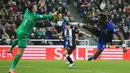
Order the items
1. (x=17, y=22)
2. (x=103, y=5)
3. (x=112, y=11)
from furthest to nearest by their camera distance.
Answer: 1. (x=103, y=5)
2. (x=112, y=11)
3. (x=17, y=22)

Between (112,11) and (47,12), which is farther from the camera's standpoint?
(112,11)

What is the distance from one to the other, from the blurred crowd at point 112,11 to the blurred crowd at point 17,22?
266cm

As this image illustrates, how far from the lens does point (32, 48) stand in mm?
26984

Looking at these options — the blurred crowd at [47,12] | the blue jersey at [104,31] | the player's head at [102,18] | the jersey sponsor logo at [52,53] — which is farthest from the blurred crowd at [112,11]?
the player's head at [102,18]

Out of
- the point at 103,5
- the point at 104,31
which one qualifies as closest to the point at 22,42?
the point at 104,31

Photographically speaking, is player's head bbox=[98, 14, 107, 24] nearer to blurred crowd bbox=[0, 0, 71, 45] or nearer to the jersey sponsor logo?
the jersey sponsor logo

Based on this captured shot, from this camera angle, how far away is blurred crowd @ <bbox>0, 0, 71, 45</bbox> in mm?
28188

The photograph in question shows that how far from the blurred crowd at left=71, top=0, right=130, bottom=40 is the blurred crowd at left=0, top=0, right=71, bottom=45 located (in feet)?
8.72

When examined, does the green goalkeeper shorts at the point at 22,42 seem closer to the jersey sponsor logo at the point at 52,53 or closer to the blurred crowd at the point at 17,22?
the jersey sponsor logo at the point at 52,53

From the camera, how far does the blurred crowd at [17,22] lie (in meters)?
28.2

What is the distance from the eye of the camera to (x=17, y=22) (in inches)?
1163

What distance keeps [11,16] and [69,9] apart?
694 centimetres

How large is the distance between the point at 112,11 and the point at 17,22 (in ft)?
26.4

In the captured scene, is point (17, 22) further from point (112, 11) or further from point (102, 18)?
point (102, 18)
